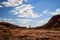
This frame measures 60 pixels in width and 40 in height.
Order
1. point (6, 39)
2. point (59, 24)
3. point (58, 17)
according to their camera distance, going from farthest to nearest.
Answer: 1. point (58, 17)
2. point (59, 24)
3. point (6, 39)

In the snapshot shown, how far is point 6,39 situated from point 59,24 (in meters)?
60.1

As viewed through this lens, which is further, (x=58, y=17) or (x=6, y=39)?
(x=58, y=17)

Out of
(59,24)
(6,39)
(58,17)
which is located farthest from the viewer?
(58,17)

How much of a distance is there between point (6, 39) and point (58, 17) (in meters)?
71.0

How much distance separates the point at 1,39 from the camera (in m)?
23.4

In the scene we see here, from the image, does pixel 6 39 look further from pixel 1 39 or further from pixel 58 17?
pixel 58 17

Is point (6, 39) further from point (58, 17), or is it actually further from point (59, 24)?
point (58, 17)

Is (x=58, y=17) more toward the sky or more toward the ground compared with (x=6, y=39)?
more toward the sky

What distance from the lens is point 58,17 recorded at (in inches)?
3605

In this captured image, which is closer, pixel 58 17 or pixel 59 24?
pixel 59 24

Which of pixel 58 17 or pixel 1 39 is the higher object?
pixel 58 17

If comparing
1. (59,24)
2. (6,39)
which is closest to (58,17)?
(59,24)

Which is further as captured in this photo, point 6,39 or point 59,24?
point 59,24

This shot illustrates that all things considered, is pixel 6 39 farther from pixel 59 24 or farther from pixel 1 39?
pixel 59 24
